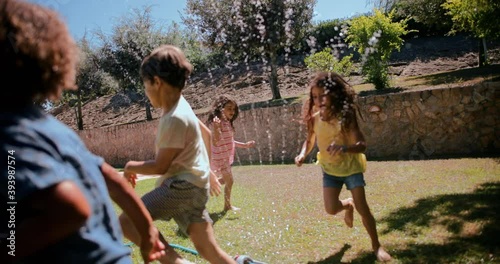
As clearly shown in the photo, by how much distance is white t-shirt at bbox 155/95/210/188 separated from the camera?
8.26 feet

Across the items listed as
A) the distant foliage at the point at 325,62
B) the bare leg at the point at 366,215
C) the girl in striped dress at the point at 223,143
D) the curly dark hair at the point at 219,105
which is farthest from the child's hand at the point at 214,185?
the distant foliage at the point at 325,62

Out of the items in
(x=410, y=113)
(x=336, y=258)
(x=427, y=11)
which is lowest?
(x=336, y=258)

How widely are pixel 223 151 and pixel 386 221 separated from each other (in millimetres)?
2278

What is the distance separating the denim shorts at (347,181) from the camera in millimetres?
3443

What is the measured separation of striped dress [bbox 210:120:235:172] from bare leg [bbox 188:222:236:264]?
10.2 ft

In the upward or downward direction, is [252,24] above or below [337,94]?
above

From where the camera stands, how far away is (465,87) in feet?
30.2

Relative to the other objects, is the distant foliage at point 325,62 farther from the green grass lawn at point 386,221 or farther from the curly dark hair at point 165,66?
the curly dark hair at point 165,66

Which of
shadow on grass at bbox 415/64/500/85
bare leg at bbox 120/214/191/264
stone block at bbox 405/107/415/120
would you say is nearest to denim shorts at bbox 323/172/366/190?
bare leg at bbox 120/214/191/264

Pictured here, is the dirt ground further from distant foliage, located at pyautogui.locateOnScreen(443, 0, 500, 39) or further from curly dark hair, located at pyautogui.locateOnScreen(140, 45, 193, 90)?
curly dark hair, located at pyautogui.locateOnScreen(140, 45, 193, 90)

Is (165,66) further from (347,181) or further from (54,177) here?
(347,181)

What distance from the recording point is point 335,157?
353cm

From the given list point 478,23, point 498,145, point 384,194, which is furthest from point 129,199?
point 478,23

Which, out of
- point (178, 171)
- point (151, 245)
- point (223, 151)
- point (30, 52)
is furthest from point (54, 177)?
point (223, 151)
